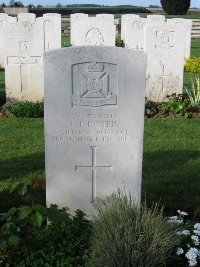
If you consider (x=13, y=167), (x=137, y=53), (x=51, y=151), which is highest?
(x=137, y=53)

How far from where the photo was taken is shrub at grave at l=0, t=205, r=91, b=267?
3.51 m

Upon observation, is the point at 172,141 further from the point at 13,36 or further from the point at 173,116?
the point at 13,36

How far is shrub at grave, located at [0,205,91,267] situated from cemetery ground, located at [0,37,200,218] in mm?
807

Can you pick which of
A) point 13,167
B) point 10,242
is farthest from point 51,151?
point 13,167

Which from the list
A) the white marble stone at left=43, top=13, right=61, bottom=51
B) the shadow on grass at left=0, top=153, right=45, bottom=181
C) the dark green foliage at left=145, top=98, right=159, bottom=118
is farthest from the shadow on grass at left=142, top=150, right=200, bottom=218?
the white marble stone at left=43, top=13, right=61, bottom=51

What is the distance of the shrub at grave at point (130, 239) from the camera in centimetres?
348

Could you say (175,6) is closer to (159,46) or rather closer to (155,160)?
(159,46)

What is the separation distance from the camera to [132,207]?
13.0 ft

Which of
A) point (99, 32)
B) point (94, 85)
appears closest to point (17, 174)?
point (94, 85)

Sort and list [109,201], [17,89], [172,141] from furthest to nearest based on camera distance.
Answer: [17,89], [172,141], [109,201]

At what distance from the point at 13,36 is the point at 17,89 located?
109cm

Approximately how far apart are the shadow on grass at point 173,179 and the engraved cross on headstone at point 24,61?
3944mm

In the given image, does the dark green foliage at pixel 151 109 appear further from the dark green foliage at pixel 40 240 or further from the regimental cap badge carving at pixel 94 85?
the dark green foliage at pixel 40 240

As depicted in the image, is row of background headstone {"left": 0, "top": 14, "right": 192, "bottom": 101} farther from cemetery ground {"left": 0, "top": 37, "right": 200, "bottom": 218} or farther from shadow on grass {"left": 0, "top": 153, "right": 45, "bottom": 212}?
shadow on grass {"left": 0, "top": 153, "right": 45, "bottom": 212}
